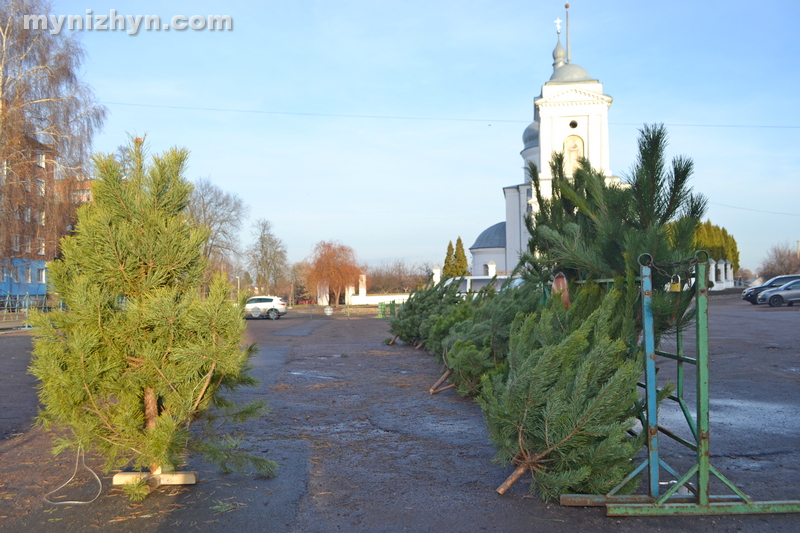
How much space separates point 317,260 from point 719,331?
43.7m

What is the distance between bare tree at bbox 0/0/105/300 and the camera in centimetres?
2338

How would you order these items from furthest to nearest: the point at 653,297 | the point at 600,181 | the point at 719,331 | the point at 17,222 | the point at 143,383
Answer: the point at 17,222 < the point at 719,331 < the point at 600,181 < the point at 653,297 < the point at 143,383

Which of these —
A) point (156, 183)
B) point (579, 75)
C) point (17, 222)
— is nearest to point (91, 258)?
point (156, 183)

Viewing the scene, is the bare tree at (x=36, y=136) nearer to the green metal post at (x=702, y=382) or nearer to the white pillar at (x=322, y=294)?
the green metal post at (x=702, y=382)

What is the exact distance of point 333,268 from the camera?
Answer: 5797cm

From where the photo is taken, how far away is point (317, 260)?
58.8m

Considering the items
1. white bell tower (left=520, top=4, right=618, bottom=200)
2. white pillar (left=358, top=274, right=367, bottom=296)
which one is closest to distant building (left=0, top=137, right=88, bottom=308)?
white bell tower (left=520, top=4, right=618, bottom=200)

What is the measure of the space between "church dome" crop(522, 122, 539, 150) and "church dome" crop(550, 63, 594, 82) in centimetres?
613

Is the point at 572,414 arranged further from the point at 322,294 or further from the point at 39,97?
the point at 322,294

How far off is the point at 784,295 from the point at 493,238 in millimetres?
32430

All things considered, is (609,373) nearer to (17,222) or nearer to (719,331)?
(719,331)

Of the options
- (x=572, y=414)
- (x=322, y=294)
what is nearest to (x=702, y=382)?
(x=572, y=414)

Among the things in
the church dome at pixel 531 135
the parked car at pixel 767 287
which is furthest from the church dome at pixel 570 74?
the parked car at pixel 767 287

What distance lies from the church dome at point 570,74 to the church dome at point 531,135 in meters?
6.13
